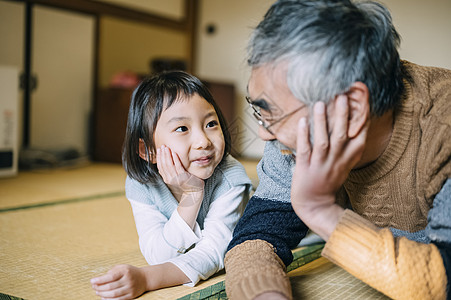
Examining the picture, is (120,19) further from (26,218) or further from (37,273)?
(37,273)

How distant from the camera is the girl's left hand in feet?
3.06

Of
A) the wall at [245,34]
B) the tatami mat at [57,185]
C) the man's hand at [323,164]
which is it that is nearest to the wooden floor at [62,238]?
the tatami mat at [57,185]

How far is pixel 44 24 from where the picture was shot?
3.47m

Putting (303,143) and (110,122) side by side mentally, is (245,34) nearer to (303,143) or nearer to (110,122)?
(110,122)

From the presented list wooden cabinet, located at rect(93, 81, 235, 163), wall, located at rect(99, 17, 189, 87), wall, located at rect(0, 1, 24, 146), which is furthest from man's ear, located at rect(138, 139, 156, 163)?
wall, located at rect(99, 17, 189, 87)

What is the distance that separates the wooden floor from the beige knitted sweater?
0.77 ft

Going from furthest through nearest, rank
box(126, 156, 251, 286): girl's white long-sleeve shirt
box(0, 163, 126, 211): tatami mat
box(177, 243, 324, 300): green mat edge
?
1. box(0, 163, 126, 211): tatami mat
2. box(126, 156, 251, 286): girl's white long-sleeve shirt
3. box(177, 243, 324, 300): green mat edge

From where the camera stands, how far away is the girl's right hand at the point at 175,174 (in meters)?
1.10

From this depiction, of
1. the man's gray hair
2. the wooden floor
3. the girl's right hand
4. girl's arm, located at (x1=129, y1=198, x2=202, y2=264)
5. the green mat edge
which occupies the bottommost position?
the wooden floor

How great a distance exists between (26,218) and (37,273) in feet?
2.14

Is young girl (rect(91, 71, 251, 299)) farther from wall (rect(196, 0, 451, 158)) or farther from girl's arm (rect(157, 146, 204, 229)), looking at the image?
wall (rect(196, 0, 451, 158))

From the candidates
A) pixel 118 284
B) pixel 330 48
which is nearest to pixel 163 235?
pixel 118 284

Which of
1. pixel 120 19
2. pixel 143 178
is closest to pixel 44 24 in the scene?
pixel 120 19

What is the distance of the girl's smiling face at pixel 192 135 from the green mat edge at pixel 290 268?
26 centimetres
